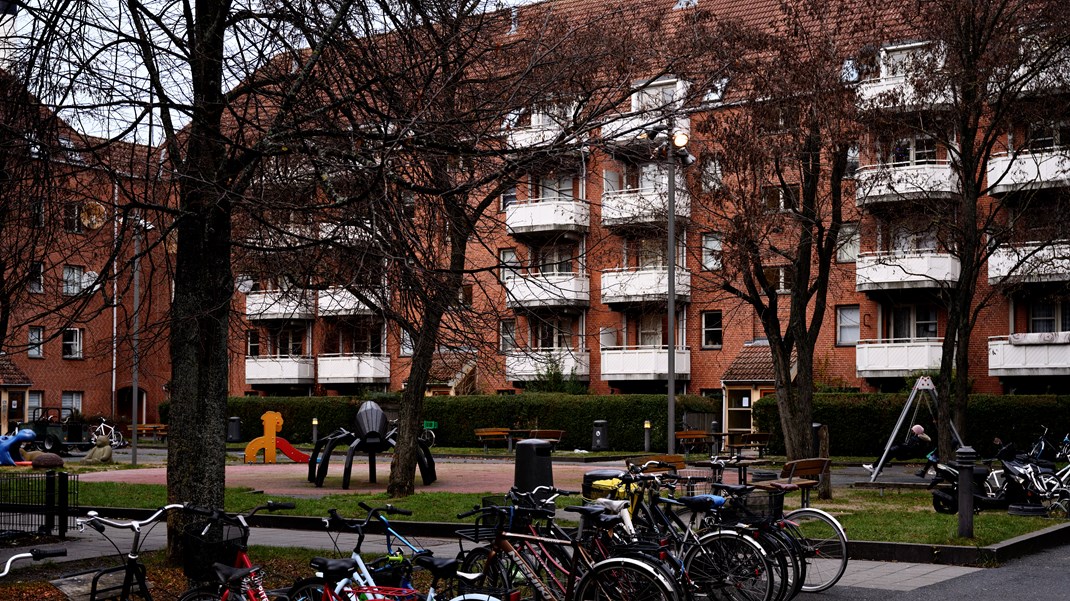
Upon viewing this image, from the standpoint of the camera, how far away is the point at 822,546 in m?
11.7

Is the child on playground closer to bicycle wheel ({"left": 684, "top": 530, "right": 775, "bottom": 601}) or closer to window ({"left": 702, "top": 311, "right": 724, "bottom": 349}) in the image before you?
window ({"left": 702, "top": 311, "right": 724, "bottom": 349})

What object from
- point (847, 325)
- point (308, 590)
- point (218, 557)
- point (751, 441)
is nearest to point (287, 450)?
Result: point (751, 441)

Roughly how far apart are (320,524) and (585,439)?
25.8m

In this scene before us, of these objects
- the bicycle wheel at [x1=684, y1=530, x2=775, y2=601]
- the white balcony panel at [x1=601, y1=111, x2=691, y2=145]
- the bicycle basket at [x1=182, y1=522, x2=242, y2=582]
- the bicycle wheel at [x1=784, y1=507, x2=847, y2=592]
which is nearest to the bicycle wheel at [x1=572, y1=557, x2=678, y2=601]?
the bicycle wheel at [x1=684, y1=530, x2=775, y2=601]

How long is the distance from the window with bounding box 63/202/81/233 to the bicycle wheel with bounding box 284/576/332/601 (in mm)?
4889

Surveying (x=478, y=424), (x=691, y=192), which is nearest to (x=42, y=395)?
(x=478, y=424)

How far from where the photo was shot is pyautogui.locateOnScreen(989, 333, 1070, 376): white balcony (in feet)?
133

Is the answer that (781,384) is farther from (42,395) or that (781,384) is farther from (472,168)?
(42,395)

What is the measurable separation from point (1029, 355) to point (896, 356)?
13.8 ft

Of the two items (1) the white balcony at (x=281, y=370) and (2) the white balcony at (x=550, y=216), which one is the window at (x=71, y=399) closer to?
(1) the white balcony at (x=281, y=370)

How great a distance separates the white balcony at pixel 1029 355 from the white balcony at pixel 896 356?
1.89 m

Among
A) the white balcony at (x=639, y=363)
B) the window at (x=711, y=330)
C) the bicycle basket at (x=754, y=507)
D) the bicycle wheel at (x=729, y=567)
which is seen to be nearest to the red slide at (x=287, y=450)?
the white balcony at (x=639, y=363)

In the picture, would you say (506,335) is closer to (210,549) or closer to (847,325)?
(210,549)

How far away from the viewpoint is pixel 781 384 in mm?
23531
